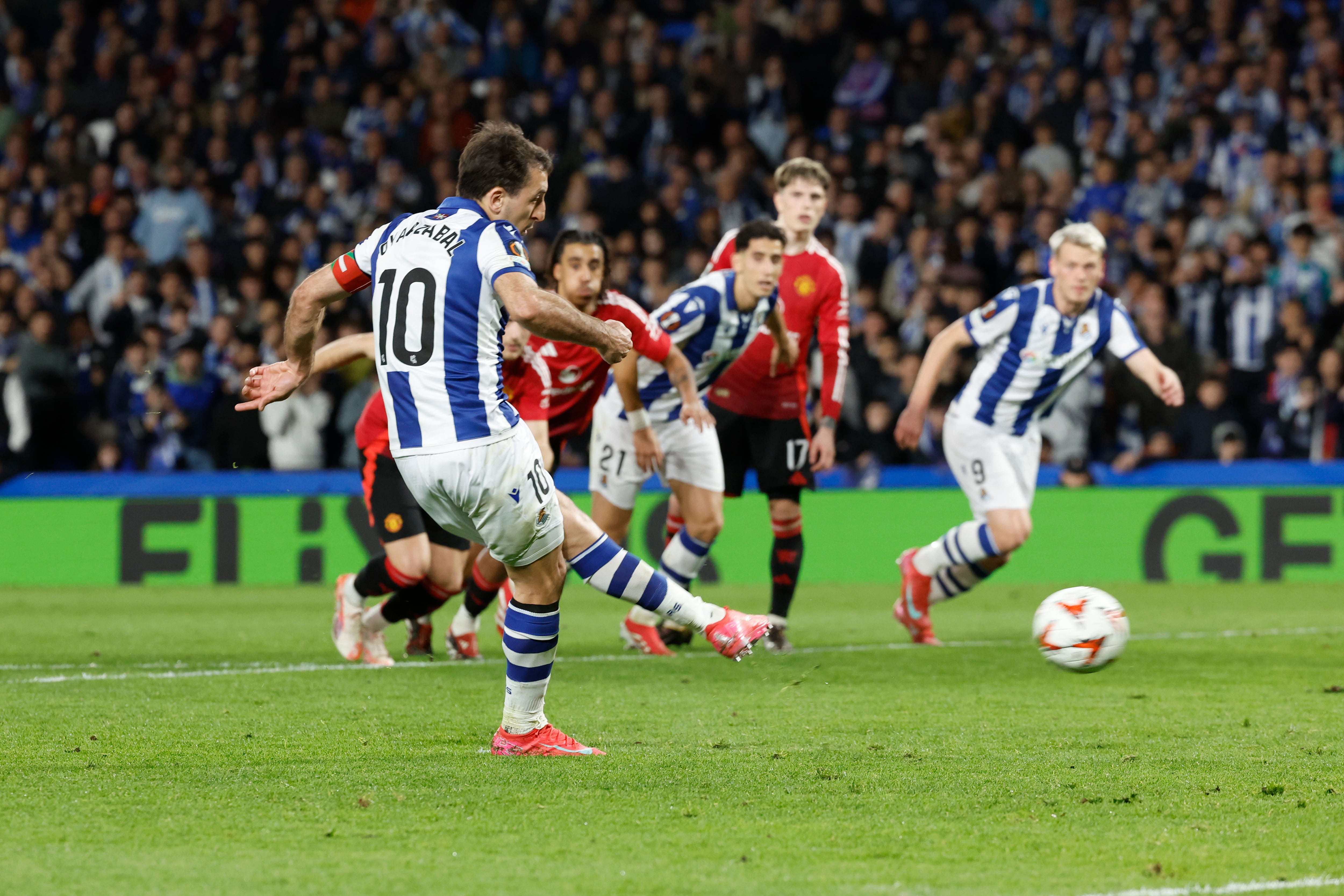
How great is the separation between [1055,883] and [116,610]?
9.53m

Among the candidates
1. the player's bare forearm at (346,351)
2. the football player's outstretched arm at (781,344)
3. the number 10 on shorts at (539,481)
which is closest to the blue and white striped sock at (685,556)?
the football player's outstretched arm at (781,344)

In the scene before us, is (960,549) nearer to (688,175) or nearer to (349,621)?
(349,621)

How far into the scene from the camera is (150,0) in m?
Result: 21.0

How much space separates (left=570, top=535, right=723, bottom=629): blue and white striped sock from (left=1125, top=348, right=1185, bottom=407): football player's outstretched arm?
3813 mm

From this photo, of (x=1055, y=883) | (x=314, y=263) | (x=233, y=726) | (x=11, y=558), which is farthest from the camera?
(x=314, y=263)

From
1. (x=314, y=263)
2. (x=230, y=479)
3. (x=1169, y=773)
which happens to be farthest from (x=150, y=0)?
(x=1169, y=773)

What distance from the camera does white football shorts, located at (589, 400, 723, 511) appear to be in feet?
30.5

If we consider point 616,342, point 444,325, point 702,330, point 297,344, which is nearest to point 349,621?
point 702,330

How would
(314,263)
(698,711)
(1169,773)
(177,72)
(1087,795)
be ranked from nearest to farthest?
(1087,795) → (1169,773) → (698,711) → (314,263) → (177,72)

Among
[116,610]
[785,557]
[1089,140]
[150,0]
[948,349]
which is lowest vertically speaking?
[116,610]

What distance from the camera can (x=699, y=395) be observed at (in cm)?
871

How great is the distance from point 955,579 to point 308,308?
201 inches

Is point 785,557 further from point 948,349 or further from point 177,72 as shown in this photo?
point 177,72

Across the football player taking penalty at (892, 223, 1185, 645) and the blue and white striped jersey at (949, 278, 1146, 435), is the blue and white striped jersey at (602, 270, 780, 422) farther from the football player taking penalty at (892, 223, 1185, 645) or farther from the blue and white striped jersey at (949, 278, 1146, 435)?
the blue and white striped jersey at (949, 278, 1146, 435)
